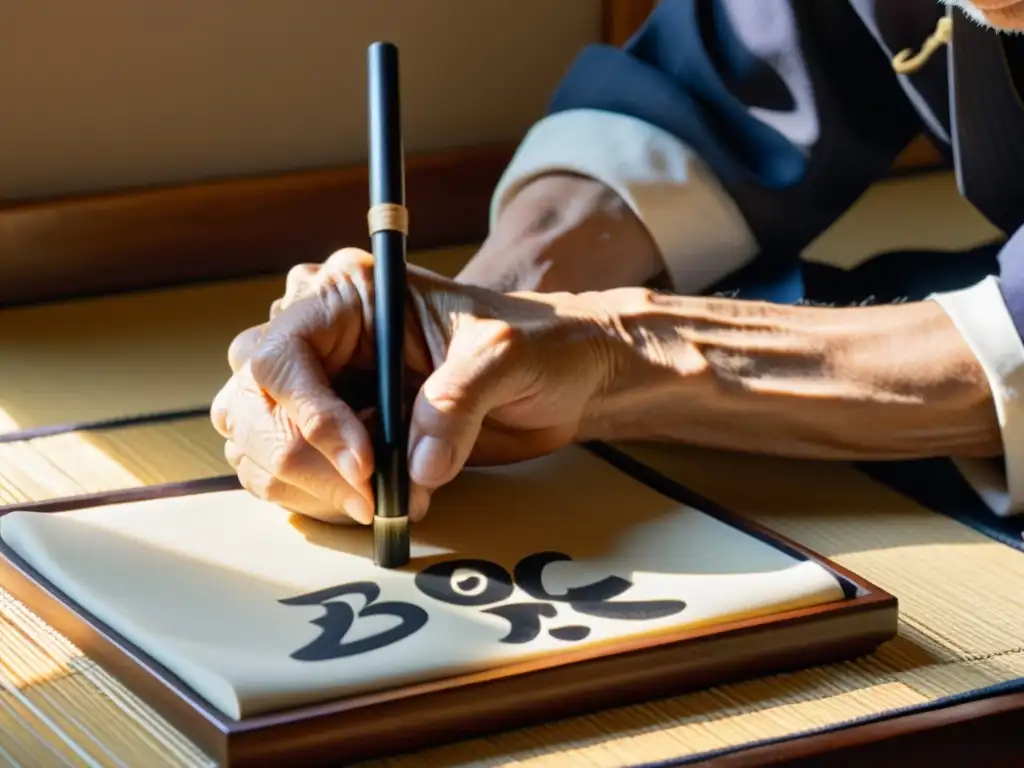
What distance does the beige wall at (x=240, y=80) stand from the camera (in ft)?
4.00

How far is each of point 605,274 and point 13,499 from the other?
16.1 inches

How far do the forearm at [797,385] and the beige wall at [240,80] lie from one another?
578mm

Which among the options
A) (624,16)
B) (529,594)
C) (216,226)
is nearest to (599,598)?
(529,594)

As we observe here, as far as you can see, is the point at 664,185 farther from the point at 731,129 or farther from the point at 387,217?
the point at 387,217

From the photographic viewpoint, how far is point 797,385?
855mm

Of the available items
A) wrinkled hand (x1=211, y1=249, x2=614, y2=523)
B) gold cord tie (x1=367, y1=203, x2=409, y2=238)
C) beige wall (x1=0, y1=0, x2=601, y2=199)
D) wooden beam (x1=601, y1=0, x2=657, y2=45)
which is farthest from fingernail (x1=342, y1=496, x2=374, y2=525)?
wooden beam (x1=601, y1=0, x2=657, y2=45)

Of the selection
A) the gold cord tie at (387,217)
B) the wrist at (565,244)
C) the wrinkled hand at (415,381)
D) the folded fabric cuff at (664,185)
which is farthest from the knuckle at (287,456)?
the folded fabric cuff at (664,185)

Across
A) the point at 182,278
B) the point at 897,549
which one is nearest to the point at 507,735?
the point at 897,549

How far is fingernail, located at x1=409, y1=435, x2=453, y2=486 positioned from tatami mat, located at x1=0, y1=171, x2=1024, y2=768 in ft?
0.51

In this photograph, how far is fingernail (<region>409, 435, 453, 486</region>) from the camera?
2.34ft

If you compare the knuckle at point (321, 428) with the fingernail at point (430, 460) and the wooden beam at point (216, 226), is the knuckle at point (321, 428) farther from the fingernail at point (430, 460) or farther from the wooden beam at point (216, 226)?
the wooden beam at point (216, 226)

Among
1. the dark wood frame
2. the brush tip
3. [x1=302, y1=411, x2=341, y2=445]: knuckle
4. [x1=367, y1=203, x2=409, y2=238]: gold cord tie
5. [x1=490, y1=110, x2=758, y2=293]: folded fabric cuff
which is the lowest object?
the dark wood frame

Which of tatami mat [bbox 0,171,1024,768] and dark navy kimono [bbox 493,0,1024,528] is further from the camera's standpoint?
dark navy kimono [bbox 493,0,1024,528]

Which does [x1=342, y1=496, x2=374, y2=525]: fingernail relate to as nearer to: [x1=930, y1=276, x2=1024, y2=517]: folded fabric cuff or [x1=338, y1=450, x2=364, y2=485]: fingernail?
[x1=338, y1=450, x2=364, y2=485]: fingernail
